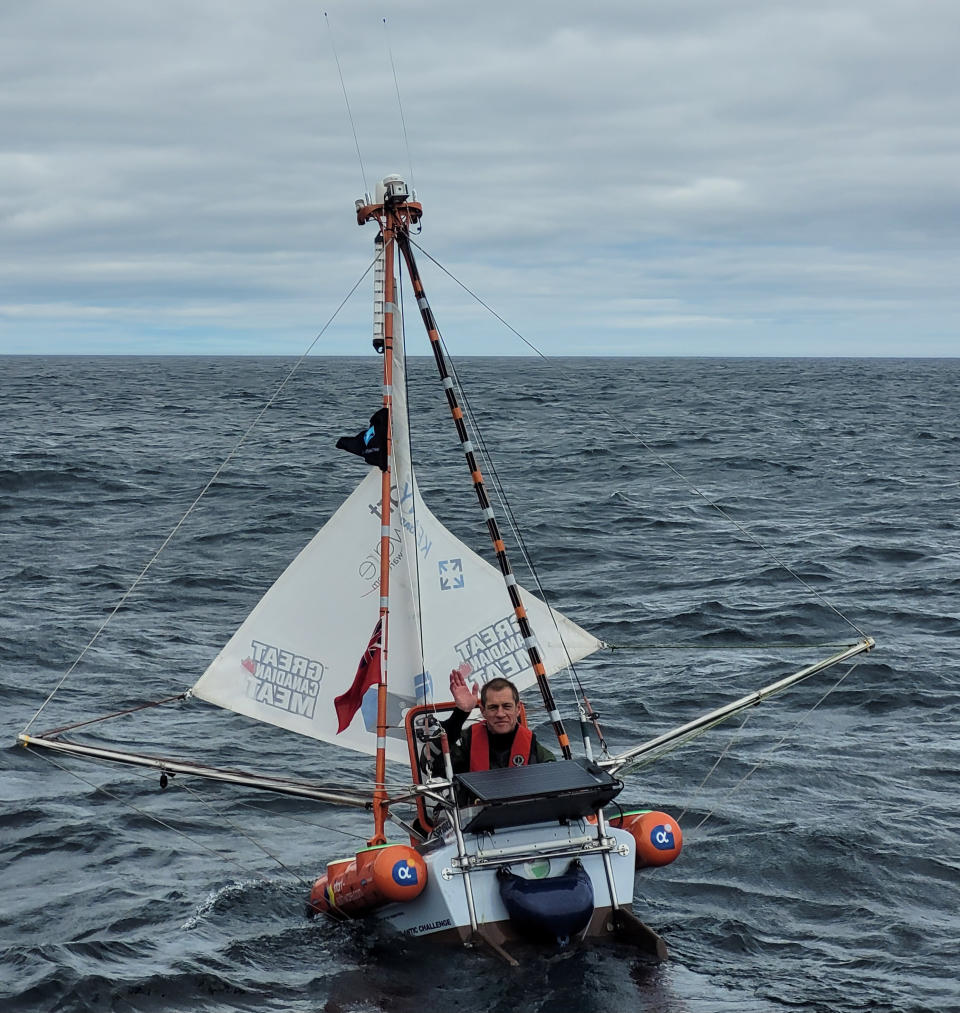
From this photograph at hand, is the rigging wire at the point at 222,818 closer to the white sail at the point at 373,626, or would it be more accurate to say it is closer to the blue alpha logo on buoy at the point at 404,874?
the white sail at the point at 373,626

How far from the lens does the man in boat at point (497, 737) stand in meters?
10.4

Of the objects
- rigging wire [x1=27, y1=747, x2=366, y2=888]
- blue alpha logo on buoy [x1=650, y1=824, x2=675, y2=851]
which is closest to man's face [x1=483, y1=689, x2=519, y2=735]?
blue alpha logo on buoy [x1=650, y1=824, x2=675, y2=851]

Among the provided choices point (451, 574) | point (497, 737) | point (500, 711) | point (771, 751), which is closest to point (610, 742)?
point (771, 751)

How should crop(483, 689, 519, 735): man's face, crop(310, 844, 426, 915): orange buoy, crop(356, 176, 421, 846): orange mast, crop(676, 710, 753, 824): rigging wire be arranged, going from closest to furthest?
1. crop(310, 844, 426, 915): orange buoy
2. crop(483, 689, 519, 735): man's face
3. crop(356, 176, 421, 846): orange mast
4. crop(676, 710, 753, 824): rigging wire

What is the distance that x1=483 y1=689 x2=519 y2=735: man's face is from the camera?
1034 centimetres

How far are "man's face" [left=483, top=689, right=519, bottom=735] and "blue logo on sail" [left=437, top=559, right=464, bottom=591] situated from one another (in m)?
2.67

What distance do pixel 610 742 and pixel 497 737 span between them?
16.8 ft

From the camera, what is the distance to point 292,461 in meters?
41.5

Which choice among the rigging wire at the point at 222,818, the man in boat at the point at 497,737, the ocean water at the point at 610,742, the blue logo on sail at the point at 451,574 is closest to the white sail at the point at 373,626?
the blue logo on sail at the point at 451,574

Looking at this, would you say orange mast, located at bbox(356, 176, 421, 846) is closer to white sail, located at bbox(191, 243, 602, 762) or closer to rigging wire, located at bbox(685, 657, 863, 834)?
white sail, located at bbox(191, 243, 602, 762)

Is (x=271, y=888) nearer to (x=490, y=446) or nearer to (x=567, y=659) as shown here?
(x=567, y=659)

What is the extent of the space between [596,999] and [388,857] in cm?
177

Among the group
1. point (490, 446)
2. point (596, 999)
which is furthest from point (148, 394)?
point (596, 999)

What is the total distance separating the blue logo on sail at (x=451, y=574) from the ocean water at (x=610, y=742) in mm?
2289
